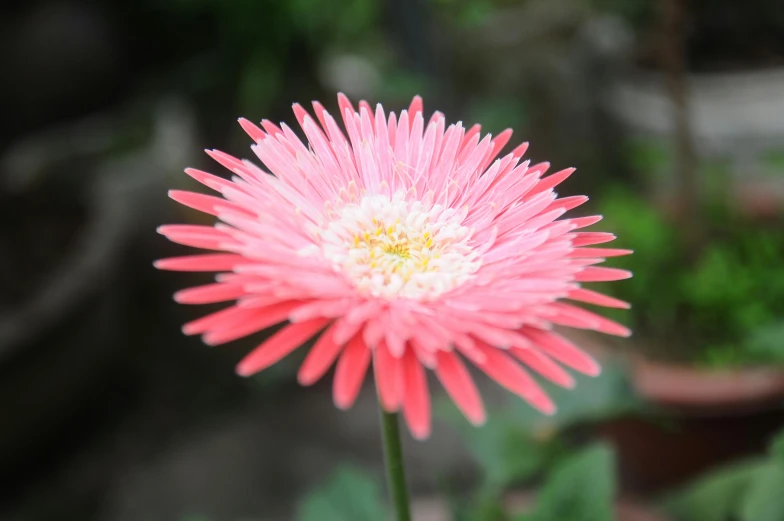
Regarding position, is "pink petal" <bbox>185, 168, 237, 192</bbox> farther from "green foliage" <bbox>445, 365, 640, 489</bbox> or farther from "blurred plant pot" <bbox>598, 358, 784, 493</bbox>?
"blurred plant pot" <bbox>598, 358, 784, 493</bbox>

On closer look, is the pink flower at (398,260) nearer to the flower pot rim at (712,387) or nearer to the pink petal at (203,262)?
the pink petal at (203,262)

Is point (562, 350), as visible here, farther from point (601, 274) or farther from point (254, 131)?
point (254, 131)

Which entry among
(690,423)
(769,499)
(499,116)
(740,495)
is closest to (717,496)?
(740,495)

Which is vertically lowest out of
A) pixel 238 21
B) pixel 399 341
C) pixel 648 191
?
pixel 399 341

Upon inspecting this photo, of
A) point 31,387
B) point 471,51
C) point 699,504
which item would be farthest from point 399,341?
point 471,51

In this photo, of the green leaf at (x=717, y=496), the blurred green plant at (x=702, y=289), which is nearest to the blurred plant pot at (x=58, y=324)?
the blurred green plant at (x=702, y=289)

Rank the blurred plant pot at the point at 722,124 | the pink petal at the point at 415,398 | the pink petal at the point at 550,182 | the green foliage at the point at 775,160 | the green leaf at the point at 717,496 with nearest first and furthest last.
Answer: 1. the pink petal at the point at 415,398
2. the pink petal at the point at 550,182
3. the green leaf at the point at 717,496
4. the green foliage at the point at 775,160
5. the blurred plant pot at the point at 722,124

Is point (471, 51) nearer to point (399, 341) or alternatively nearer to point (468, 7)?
point (468, 7)
